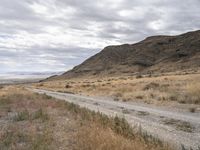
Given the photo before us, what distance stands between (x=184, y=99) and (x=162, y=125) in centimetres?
1150

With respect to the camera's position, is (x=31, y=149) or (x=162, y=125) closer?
(x=31, y=149)

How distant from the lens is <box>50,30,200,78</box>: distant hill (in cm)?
14962

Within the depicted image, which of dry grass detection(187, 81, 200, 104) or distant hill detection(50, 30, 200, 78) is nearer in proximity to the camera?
dry grass detection(187, 81, 200, 104)

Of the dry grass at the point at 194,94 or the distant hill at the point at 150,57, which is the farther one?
the distant hill at the point at 150,57

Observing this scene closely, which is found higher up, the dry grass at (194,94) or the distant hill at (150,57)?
the distant hill at (150,57)

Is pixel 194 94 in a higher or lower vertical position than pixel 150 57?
lower

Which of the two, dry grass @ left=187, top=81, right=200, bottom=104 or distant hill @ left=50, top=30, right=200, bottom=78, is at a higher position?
distant hill @ left=50, top=30, right=200, bottom=78

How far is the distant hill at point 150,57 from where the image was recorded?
149625mm

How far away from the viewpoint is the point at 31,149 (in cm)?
890

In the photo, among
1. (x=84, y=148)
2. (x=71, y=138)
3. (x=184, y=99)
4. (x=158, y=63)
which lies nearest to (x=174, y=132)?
(x=71, y=138)

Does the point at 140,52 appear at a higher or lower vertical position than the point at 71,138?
higher

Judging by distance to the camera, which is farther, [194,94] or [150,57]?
[150,57]

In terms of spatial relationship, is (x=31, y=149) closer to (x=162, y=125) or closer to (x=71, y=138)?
(x=71, y=138)

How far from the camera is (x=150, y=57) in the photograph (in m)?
171
